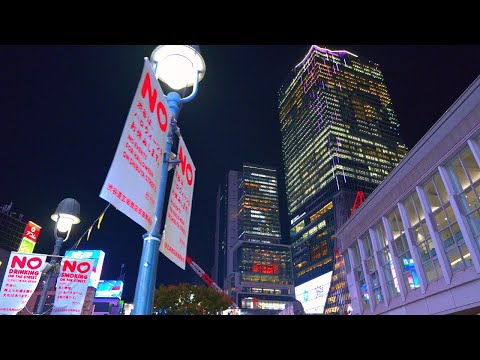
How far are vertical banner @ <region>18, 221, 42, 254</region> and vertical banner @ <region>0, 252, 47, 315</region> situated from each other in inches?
2936

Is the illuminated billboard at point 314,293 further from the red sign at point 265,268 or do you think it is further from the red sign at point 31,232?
the red sign at point 31,232

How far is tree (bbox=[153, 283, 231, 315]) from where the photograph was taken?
61344mm

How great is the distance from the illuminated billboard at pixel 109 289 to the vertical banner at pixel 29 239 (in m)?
18.5

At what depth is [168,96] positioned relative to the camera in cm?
646

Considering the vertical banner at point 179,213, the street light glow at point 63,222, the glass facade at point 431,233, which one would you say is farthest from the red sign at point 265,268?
the vertical banner at point 179,213

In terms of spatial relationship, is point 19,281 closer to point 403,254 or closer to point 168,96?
point 168,96

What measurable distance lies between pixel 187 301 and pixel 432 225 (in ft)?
155

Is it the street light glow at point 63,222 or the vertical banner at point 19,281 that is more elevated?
the street light glow at point 63,222

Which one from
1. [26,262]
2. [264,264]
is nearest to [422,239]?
[26,262]

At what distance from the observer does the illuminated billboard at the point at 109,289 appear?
272ft
